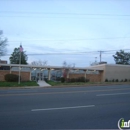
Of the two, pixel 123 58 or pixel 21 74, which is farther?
pixel 123 58

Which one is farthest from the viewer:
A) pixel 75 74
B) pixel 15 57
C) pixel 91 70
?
pixel 15 57

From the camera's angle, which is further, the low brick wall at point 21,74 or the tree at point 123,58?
the tree at point 123,58

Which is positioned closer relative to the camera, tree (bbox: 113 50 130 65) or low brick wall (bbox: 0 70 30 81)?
low brick wall (bbox: 0 70 30 81)

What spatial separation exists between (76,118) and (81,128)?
3.69 feet

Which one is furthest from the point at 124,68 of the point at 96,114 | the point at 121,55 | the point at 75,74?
the point at 96,114

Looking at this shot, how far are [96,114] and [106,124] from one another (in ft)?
4.32

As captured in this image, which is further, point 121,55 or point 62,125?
point 121,55

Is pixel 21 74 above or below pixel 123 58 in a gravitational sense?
below

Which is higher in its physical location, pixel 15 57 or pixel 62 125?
pixel 15 57

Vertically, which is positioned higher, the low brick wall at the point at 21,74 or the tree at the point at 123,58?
the tree at the point at 123,58

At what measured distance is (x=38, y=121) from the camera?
6168mm

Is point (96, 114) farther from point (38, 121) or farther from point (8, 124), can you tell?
point (8, 124)

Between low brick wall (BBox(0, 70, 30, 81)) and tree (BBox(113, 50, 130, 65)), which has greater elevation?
tree (BBox(113, 50, 130, 65))

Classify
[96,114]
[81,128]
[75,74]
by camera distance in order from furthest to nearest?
[75,74]
[96,114]
[81,128]
